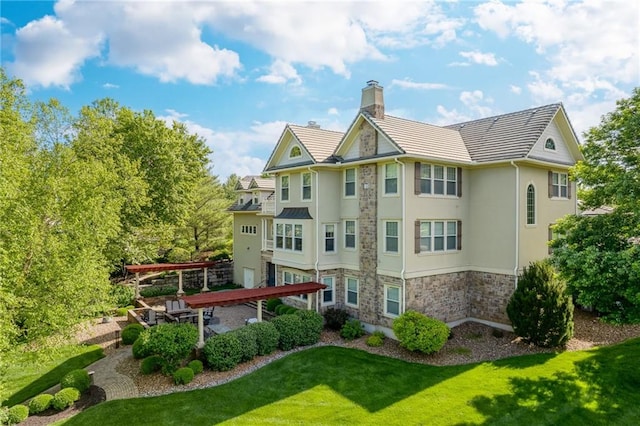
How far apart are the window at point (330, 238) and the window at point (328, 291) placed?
1.59 meters

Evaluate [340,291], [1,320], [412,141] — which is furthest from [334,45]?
[1,320]

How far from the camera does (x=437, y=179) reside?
18031mm

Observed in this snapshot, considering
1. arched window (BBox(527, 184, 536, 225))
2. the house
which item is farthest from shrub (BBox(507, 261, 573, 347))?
arched window (BBox(527, 184, 536, 225))

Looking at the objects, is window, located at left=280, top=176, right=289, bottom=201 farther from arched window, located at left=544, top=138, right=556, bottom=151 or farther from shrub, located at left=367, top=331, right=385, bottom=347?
arched window, located at left=544, top=138, right=556, bottom=151

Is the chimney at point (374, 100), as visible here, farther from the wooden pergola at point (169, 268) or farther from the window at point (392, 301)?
the wooden pergola at point (169, 268)

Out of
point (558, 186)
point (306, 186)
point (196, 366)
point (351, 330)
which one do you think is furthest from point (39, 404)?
point (558, 186)

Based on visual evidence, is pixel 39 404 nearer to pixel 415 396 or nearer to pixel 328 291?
pixel 415 396

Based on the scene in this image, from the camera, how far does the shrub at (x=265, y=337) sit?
15945 millimetres

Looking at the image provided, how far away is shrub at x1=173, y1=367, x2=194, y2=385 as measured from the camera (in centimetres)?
1370

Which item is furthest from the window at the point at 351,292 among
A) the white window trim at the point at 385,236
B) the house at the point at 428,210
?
the white window trim at the point at 385,236

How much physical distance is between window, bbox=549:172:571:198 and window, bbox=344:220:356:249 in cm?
1041

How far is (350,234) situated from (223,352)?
8.82m

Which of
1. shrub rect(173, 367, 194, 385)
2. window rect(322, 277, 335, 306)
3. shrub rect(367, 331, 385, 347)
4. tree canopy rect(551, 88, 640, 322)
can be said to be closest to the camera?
tree canopy rect(551, 88, 640, 322)

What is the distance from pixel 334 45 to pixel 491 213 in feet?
36.0
